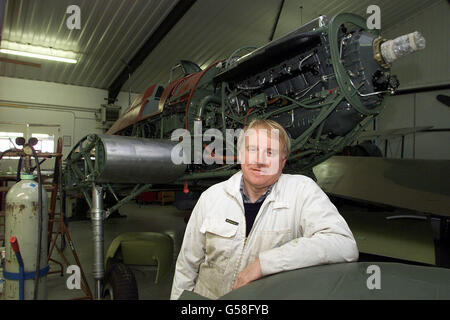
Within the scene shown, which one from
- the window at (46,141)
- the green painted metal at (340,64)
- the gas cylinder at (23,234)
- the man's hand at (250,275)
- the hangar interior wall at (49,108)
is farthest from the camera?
the window at (46,141)

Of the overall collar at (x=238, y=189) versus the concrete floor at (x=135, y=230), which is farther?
the concrete floor at (x=135, y=230)

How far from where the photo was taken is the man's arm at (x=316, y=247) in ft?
3.86

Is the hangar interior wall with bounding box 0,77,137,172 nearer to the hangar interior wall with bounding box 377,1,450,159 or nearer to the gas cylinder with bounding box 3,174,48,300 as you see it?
the gas cylinder with bounding box 3,174,48,300

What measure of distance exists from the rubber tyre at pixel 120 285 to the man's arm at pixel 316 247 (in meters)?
1.88

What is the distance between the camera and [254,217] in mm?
1519

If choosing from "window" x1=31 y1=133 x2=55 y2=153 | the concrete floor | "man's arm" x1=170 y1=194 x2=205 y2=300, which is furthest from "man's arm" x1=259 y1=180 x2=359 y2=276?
"window" x1=31 y1=133 x2=55 y2=153

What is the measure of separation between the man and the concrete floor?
6.68 ft

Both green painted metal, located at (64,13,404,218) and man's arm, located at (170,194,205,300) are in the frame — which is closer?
man's arm, located at (170,194,205,300)

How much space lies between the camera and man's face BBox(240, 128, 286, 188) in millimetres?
1428

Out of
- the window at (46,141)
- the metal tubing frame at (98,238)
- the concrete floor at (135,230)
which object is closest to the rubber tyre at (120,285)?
the metal tubing frame at (98,238)

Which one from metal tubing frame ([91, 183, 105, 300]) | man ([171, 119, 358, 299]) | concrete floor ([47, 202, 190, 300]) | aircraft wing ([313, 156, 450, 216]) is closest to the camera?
man ([171, 119, 358, 299])

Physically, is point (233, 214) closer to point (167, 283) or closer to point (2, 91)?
point (167, 283)

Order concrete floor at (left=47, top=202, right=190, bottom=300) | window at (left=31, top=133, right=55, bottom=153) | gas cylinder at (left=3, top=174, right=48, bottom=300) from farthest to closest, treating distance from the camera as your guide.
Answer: window at (left=31, top=133, right=55, bottom=153), concrete floor at (left=47, top=202, right=190, bottom=300), gas cylinder at (left=3, top=174, right=48, bottom=300)

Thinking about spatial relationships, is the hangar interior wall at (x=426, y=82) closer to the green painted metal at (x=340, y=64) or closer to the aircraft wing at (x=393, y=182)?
the aircraft wing at (x=393, y=182)
